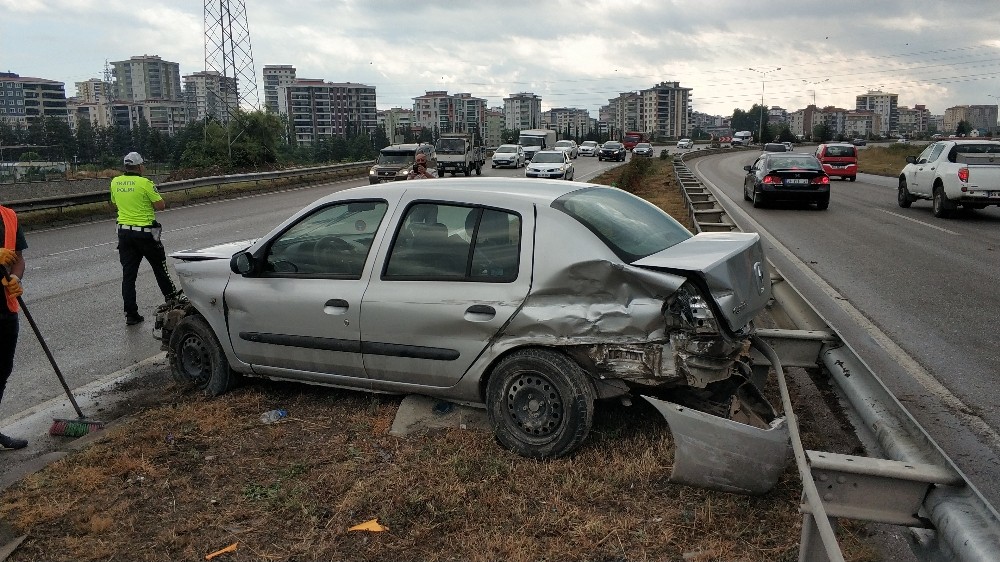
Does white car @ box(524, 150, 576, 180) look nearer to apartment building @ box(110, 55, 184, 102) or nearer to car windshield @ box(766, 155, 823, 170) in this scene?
car windshield @ box(766, 155, 823, 170)

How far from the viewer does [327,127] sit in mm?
149750

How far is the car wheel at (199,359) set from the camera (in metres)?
5.46

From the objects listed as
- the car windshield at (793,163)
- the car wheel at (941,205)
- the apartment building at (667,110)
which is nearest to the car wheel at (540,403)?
the car wheel at (941,205)

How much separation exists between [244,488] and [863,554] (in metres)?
3.00

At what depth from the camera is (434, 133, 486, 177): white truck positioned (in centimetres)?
3684

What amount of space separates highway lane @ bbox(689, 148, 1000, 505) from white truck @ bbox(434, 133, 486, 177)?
2112cm

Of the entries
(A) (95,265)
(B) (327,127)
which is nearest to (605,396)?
(A) (95,265)

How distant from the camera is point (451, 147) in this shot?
123 feet

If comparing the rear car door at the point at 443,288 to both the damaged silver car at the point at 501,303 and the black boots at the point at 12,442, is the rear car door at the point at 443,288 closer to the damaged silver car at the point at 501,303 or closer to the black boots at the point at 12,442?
the damaged silver car at the point at 501,303

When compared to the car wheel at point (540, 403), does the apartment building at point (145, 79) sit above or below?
above

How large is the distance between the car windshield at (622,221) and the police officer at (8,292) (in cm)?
350

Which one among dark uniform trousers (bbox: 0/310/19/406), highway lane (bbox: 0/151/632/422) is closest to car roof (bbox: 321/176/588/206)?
dark uniform trousers (bbox: 0/310/19/406)

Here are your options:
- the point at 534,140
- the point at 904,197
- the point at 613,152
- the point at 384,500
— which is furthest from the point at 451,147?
the point at 384,500

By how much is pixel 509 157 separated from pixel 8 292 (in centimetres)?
4125
